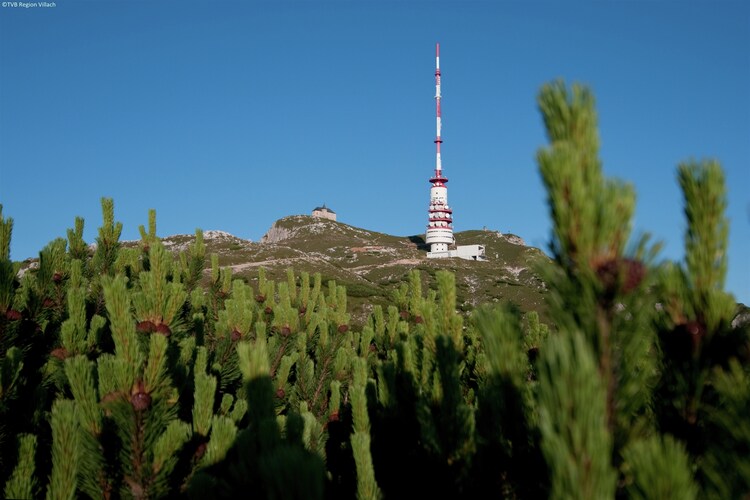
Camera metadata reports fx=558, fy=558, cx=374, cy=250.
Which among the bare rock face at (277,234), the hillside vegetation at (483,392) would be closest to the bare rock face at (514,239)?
the bare rock face at (277,234)

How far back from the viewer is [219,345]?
26.2 feet

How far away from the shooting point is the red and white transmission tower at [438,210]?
311ft

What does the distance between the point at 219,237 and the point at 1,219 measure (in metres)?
87.5

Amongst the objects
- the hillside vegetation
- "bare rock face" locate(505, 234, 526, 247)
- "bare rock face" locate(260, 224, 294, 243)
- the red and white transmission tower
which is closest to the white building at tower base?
the red and white transmission tower

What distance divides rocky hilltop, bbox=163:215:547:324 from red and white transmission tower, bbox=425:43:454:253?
3.92 metres

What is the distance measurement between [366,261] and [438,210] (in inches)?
747

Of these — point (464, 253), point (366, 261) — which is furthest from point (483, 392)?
point (464, 253)

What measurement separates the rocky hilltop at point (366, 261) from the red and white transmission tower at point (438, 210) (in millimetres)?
3924

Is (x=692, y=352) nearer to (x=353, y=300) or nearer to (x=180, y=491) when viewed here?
(x=180, y=491)

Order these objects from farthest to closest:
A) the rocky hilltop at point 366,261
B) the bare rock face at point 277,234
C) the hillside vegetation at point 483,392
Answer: the bare rock face at point 277,234 < the rocky hilltop at point 366,261 < the hillside vegetation at point 483,392

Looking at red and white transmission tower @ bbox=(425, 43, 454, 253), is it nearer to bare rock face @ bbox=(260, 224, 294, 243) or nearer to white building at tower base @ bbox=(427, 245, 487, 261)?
white building at tower base @ bbox=(427, 245, 487, 261)

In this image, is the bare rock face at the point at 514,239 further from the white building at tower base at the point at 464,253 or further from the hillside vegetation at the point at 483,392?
the hillside vegetation at the point at 483,392

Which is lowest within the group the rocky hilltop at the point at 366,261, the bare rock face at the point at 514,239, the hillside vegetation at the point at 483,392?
the hillside vegetation at the point at 483,392

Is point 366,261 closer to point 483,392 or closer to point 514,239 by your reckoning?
point 514,239
